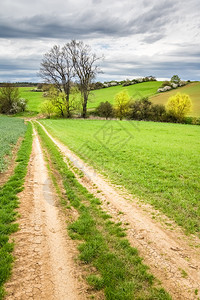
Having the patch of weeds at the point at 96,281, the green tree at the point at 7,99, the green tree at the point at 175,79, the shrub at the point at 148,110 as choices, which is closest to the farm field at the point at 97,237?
the patch of weeds at the point at 96,281

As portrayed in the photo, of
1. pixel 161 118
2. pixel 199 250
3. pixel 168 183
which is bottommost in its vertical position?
pixel 199 250

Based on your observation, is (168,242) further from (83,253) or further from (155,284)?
(83,253)

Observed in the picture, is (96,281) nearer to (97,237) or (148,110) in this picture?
(97,237)

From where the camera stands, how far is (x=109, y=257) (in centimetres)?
534

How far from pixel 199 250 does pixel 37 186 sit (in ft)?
26.5

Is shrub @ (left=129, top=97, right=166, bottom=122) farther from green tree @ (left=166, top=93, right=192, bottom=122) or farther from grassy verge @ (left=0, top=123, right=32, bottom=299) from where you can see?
grassy verge @ (left=0, top=123, right=32, bottom=299)

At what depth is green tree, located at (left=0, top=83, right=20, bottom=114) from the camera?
3068 inches

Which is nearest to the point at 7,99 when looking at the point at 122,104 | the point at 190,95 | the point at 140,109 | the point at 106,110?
the point at 106,110

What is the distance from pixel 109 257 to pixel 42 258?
1.93 meters

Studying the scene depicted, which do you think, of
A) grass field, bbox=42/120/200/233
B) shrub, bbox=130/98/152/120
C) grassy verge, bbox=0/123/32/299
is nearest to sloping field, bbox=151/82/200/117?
shrub, bbox=130/98/152/120

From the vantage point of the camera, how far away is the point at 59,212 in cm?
779

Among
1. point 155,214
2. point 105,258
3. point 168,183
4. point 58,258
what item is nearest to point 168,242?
point 155,214

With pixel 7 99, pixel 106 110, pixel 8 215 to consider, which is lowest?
pixel 8 215

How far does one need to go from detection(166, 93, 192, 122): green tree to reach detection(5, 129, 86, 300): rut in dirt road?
57.9 m
